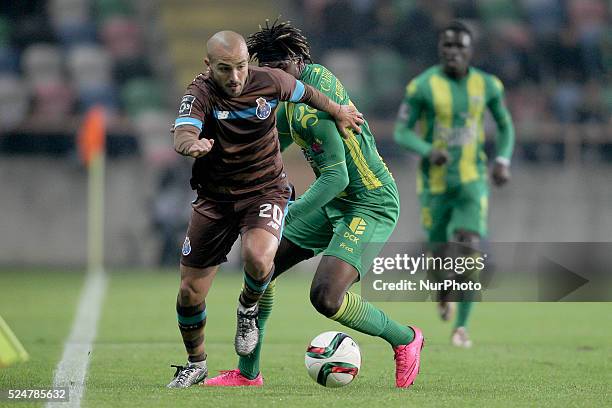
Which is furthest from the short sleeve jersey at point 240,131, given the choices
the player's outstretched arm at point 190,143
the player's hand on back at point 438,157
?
the player's hand on back at point 438,157

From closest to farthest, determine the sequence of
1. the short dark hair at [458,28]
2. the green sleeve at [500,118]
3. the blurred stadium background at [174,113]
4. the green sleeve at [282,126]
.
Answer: the green sleeve at [282,126] → the short dark hair at [458,28] → the green sleeve at [500,118] → the blurred stadium background at [174,113]

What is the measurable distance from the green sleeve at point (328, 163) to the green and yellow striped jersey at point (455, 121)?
3555 millimetres

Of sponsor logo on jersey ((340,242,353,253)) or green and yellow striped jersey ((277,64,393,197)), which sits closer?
green and yellow striped jersey ((277,64,393,197))

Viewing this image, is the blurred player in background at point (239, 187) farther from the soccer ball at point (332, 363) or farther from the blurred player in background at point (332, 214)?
the soccer ball at point (332, 363)

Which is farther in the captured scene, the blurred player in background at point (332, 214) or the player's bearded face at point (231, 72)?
the blurred player in background at point (332, 214)

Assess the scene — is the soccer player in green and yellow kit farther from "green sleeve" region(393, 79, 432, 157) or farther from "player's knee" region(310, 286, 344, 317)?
"player's knee" region(310, 286, 344, 317)

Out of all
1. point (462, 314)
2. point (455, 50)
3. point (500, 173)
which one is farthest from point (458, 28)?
point (462, 314)

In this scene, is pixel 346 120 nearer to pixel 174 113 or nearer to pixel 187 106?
pixel 187 106

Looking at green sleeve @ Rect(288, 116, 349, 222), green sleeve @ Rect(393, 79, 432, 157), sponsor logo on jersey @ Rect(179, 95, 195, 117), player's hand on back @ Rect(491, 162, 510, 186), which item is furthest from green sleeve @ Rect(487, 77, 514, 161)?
sponsor logo on jersey @ Rect(179, 95, 195, 117)

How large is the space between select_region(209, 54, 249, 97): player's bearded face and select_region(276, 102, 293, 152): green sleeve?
0.84 meters

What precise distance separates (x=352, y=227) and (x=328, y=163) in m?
0.45

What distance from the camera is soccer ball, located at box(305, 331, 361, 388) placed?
7.17m

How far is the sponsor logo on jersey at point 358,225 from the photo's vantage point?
7.40 m

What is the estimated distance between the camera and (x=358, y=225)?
7.42 m
